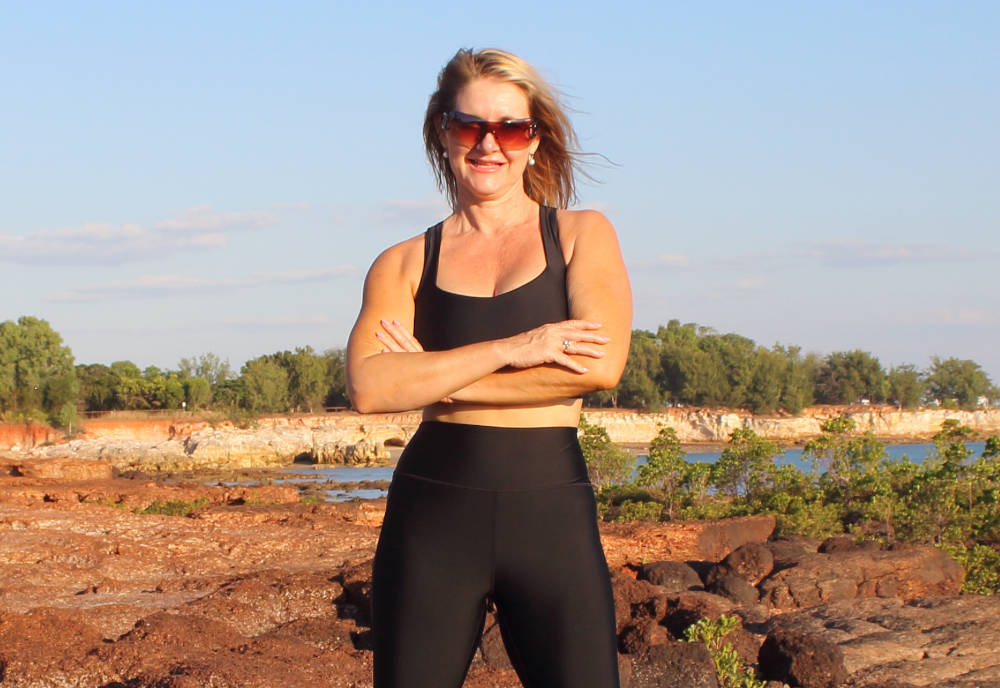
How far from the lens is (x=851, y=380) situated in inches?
3423

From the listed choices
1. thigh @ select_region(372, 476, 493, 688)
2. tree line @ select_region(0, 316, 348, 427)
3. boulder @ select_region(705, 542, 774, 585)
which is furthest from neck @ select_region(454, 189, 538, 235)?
tree line @ select_region(0, 316, 348, 427)

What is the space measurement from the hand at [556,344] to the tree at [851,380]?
3413 inches

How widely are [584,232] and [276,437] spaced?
55370 millimetres

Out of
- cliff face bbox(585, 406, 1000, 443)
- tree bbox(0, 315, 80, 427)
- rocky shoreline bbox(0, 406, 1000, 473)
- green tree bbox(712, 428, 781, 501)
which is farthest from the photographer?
cliff face bbox(585, 406, 1000, 443)

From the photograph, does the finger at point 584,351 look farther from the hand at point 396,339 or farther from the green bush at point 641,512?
the green bush at point 641,512

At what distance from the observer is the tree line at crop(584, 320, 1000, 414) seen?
7694 cm

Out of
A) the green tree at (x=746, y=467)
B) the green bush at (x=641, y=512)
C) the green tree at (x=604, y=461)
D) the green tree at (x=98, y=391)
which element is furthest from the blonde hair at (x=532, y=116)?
the green tree at (x=98, y=391)

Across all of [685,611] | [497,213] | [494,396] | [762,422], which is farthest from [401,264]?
[762,422]

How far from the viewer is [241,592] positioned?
23.1ft

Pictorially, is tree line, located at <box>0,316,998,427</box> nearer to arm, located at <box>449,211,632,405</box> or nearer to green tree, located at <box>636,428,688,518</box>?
green tree, located at <box>636,428,688,518</box>

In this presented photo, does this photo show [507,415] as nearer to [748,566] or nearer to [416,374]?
[416,374]

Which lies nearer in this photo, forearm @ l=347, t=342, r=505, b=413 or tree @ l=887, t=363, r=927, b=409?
forearm @ l=347, t=342, r=505, b=413

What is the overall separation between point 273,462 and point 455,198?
52.7 metres

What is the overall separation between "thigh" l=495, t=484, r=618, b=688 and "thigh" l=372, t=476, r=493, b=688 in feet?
0.19
